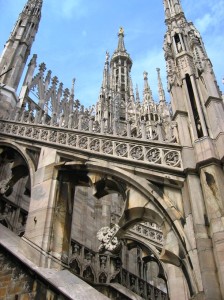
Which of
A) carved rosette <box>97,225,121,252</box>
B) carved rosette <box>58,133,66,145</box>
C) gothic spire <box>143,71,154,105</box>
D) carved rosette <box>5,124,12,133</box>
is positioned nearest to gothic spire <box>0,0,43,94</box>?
carved rosette <box>5,124,12,133</box>

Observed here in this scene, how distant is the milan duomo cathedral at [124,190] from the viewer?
548 centimetres

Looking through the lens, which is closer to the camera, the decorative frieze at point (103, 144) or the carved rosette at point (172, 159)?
the carved rosette at point (172, 159)

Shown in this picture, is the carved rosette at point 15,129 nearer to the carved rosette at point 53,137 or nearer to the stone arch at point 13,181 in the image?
the stone arch at point 13,181

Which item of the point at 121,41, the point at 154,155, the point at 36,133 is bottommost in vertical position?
the point at 154,155

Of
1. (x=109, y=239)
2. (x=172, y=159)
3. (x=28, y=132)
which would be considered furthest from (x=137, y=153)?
(x=28, y=132)

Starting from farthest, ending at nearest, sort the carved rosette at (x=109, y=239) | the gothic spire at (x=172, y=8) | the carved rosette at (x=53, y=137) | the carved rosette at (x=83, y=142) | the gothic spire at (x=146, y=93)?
the gothic spire at (x=146, y=93)
the gothic spire at (x=172, y=8)
the carved rosette at (x=53, y=137)
the carved rosette at (x=83, y=142)
the carved rosette at (x=109, y=239)

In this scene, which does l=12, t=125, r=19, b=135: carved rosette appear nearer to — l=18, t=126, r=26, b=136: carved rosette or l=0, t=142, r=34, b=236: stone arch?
l=18, t=126, r=26, b=136: carved rosette

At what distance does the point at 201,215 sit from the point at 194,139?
5.70ft

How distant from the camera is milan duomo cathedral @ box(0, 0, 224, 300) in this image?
548 centimetres

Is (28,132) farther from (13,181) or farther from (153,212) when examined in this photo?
(153,212)

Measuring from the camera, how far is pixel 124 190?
7387 millimetres

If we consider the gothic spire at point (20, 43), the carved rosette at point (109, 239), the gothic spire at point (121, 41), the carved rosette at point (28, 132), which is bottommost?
the carved rosette at point (109, 239)

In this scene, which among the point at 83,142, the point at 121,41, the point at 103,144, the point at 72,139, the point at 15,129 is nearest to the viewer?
the point at 103,144

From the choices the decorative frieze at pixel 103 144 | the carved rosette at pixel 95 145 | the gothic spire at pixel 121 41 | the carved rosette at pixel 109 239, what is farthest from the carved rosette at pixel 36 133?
the gothic spire at pixel 121 41
